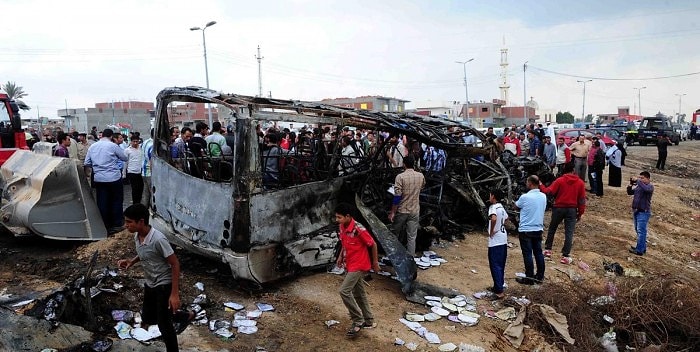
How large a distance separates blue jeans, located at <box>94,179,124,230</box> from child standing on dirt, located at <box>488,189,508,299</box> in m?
5.57

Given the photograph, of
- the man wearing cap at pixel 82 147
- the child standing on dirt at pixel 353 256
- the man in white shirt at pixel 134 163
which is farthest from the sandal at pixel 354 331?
the man wearing cap at pixel 82 147

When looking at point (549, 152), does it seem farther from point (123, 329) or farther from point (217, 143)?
point (123, 329)

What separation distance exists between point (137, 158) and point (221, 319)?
4414 mm

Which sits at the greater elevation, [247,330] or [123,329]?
[123,329]

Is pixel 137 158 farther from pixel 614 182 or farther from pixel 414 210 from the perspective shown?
pixel 614 182

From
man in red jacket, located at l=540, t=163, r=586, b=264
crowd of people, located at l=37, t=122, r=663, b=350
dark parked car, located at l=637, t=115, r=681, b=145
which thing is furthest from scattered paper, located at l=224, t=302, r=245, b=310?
dark parked car, located at l=637, t=115, r=681, b=145

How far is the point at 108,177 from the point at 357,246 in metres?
4.63

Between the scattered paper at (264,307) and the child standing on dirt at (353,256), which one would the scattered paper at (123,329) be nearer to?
the scattered paper at (264,307)

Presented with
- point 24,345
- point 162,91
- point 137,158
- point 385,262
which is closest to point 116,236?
point 137,158

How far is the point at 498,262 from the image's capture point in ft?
19.5

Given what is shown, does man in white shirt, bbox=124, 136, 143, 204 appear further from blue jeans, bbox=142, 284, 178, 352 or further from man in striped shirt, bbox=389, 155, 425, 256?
blue jeans, bbox=142, 284, 178, 352

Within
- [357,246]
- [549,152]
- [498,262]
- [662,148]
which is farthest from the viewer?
[662,148]

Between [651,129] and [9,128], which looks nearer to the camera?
[9,128]

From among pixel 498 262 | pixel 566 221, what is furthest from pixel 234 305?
pixel 566 221
